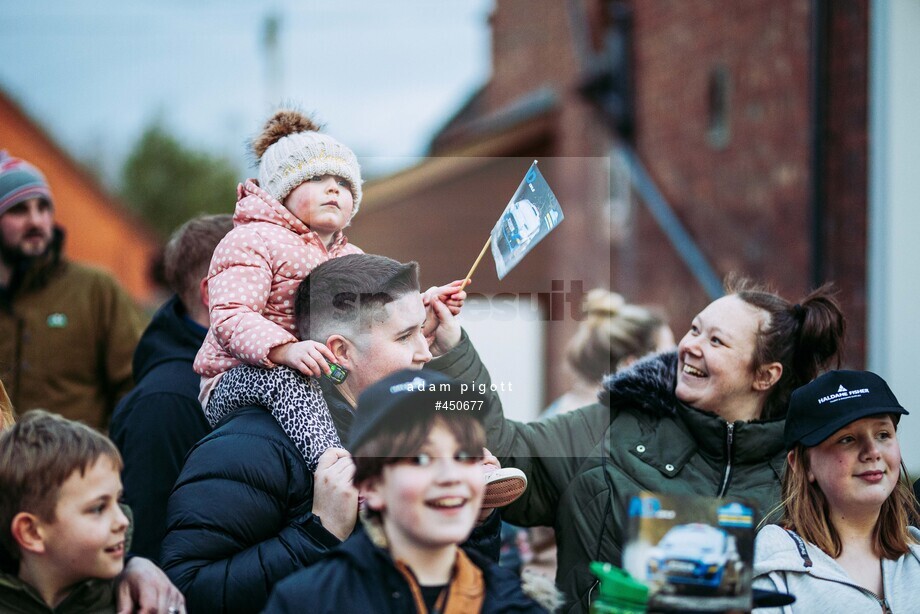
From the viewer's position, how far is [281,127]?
2926 millimetres

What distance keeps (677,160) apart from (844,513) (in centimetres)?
791

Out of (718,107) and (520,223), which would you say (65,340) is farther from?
(718,107)

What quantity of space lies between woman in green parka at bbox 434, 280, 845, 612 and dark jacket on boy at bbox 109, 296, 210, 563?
3.00 feet

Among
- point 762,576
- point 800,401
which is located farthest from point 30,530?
point 800,401

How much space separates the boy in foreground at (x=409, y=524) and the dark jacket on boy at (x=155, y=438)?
3.84 ft

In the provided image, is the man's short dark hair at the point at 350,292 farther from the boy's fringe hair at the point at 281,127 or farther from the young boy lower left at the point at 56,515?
the young boy lower left at the point at 56,515

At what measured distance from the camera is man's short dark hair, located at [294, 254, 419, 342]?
2648mm

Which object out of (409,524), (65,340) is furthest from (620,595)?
(65,340)

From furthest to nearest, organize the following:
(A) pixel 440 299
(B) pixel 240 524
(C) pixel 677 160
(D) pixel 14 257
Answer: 1. (C) pixel 677 160
2. (D) pixel 14 257
3. (A) pixel 440 299
4. (B) pixel 240 524

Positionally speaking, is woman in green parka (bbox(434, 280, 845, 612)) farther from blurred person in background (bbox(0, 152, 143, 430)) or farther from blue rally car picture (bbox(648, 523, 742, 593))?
blurred person in background (bbox(0, 152, 143, 430))

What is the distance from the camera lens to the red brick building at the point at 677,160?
5.64 meters

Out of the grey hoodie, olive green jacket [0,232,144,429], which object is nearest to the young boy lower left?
the grey hoodie

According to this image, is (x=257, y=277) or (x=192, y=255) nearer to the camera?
(x=257, y=277)

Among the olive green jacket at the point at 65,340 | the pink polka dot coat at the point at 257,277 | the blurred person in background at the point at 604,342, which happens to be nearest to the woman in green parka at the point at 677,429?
the pink polka dot coat at the point at 257,277
